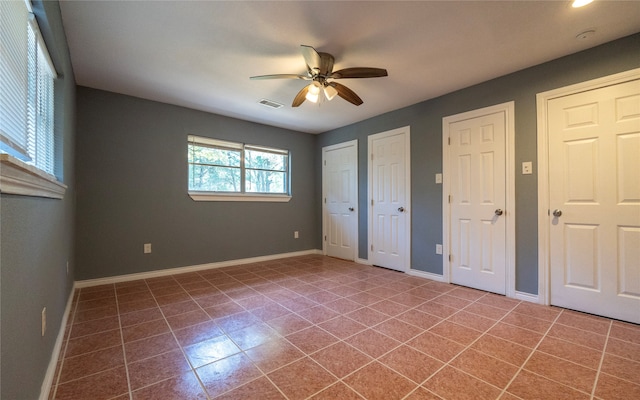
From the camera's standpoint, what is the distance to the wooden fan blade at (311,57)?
2.11 meters

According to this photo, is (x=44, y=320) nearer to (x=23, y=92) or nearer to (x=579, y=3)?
(x=23, y=92)

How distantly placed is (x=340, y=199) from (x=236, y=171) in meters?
1.85

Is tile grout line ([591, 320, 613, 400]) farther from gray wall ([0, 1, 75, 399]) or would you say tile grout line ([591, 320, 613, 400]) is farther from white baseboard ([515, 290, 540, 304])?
gray wall ([0, 1, 75, 399])

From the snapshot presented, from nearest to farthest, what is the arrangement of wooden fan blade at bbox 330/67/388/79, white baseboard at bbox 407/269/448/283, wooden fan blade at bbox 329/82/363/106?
wooden fan blade at bbox 330/67/388/79 < wooden fan blade at bbox 329/82/363/106 < white baseboard at bbox 407/269/448/283

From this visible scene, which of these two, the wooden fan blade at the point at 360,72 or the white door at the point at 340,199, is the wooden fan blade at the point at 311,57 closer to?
the wooden fan blade at the point at 360,72

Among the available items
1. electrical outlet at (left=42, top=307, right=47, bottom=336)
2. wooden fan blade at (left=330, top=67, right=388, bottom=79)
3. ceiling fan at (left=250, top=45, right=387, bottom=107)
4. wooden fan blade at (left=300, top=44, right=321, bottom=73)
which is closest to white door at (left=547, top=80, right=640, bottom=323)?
wooden fan blade at (left=330, top=67, right=388, bottom=79)

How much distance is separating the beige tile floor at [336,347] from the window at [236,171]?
1.65 m

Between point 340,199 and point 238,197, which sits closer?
point 238,197

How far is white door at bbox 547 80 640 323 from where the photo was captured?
2.22 meters

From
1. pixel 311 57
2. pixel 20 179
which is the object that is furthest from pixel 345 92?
pixel 20 179

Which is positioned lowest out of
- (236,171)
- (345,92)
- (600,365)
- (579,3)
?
(600,365)

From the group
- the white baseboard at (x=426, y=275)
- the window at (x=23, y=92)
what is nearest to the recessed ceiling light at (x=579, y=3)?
the white baseboard at (x=426, y=275)

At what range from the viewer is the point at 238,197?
437 cm

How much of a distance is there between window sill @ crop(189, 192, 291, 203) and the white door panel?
2.79 meters
